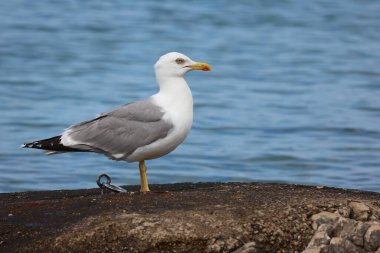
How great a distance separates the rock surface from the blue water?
371 cm

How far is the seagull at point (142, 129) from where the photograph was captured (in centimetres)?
764

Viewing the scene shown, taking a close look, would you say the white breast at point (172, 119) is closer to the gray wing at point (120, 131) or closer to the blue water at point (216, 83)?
the gray wing at point (120, 131)

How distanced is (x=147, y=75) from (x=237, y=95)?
215 centimetres

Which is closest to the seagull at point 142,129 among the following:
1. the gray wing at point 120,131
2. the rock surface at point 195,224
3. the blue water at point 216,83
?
the gray wing at point 120,131

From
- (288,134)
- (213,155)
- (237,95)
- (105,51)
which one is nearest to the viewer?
(213,155)

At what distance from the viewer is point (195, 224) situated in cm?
636

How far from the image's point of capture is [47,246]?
6254mm

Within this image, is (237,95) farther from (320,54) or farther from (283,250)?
(283,250)

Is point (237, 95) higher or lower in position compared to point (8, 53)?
lower

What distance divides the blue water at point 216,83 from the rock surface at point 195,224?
3.71 meters

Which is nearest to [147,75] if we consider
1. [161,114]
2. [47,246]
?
[161,114]

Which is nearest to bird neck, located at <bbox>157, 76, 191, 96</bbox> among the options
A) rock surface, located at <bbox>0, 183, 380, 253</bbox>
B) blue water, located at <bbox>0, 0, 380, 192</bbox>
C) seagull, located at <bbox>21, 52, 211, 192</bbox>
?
seagull, located at <bbox>21, 52, 211, 192</bbox>

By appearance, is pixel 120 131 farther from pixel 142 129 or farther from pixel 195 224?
pixel 195 224

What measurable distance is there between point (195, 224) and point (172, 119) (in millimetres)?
1458
